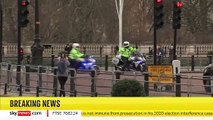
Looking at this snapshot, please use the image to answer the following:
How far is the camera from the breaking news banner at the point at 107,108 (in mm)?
8078

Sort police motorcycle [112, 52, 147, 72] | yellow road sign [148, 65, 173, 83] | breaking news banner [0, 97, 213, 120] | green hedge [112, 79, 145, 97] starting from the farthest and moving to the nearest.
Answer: police motorcycle [112, 52, 147, 72]
yellow road sign [148, 65, 173, 83]
green hedge [112, 79, 145, 97]
breaking news banner [0, 97, 213, 120]

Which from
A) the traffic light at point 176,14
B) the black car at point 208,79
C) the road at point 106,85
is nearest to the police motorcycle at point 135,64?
the traffic light at point 176,14

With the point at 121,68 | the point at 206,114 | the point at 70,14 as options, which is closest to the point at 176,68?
Result: the point at 121,68

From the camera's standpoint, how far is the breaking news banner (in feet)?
26.5

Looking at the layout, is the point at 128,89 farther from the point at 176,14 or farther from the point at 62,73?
the point at 176,14

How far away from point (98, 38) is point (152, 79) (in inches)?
1881

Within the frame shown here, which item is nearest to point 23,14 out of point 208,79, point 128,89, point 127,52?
point 127,52

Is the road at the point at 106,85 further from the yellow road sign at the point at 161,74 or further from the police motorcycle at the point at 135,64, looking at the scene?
the police motorcycle at the point at 135,64

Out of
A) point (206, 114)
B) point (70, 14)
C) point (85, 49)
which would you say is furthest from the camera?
point (70, 14)

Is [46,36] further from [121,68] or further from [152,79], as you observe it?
[152,79]

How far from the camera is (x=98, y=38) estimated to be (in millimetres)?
66562

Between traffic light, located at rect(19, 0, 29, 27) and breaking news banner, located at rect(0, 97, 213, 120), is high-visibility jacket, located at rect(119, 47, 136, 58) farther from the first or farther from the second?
breaking news banner, located at rect(0, 97, 213, 120)

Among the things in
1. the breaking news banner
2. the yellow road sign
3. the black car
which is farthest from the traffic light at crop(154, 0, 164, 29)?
the breaking news banner

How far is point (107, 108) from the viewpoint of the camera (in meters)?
8.09
